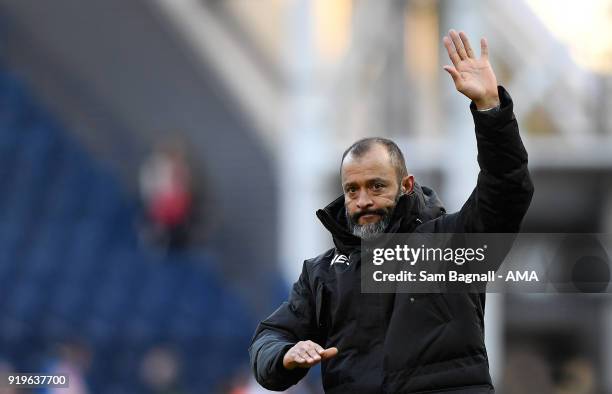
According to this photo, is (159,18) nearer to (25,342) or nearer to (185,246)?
(185,246)

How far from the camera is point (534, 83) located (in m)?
13.3

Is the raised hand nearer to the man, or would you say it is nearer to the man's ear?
the man

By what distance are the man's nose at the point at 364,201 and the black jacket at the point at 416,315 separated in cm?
10

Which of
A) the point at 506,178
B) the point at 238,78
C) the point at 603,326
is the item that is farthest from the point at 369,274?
the point at 238,78

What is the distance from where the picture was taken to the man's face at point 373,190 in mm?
4277

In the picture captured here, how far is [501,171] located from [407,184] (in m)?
0.43

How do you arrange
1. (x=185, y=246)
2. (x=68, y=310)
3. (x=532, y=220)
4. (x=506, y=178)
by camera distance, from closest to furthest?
(x=506, y=178) < (x=68, y=310) < (x=185, y=246) < (x=532, y=220)

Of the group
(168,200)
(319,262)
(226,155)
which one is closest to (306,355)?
(319,262)

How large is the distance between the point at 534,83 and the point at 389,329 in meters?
9.45

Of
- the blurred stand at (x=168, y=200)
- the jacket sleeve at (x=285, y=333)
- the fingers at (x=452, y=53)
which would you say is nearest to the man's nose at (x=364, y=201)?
the jacket sleeve at (x=285, y=333)

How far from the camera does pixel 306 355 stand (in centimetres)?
406

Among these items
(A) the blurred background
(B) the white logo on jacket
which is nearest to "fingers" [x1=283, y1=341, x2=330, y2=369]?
(B) the white logo on jacket

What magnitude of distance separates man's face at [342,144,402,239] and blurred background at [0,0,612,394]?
6.54 meters

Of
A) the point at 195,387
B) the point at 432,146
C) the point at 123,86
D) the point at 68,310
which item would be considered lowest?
the point at 195,387
